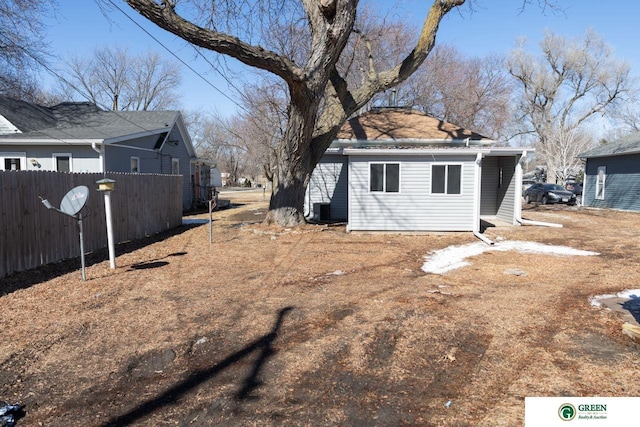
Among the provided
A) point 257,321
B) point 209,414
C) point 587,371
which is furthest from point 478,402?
point 257,321

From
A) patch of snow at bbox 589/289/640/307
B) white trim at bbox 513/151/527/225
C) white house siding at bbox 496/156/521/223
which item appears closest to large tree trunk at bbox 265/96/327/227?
white trim at bbox 513/151/527/225

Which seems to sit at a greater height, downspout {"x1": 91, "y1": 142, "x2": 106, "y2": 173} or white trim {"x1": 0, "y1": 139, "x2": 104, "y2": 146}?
white trim {"x1": 0, "y1": 139, "x2": 104, "y2": 146}

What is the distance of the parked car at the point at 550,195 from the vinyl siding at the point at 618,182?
132 cm

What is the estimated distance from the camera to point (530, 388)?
11.0 feet

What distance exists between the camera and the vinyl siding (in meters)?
19.7

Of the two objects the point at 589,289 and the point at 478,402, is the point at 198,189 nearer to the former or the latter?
the point at 589,289

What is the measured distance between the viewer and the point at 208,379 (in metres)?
3.59

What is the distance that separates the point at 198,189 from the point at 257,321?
807 inches

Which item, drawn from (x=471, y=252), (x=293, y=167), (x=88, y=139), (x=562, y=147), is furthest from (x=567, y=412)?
(x=562, y=147)

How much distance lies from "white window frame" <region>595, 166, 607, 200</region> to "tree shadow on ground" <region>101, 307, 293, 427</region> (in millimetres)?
23354

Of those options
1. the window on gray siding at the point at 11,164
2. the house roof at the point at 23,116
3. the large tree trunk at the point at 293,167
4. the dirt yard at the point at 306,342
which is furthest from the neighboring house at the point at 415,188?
the house roof at the point at 23,116

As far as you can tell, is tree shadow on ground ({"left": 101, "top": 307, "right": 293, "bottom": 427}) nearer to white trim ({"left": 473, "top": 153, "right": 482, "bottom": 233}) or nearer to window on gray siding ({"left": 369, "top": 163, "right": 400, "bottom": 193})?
window on gray siding ({"left": 369, "top": 163, "right": 400, "bottom": 193})

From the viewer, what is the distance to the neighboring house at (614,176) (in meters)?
19.8

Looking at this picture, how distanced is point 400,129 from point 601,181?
12973 mm
